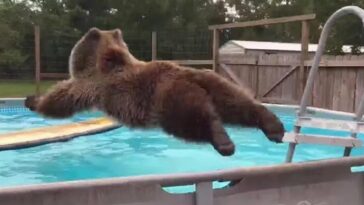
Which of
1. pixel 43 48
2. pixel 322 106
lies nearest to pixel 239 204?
pixel 322 106

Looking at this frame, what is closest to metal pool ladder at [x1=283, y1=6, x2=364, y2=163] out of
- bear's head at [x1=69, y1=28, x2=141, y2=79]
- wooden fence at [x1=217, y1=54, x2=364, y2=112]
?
bear's head at [x1=69, y1=28, x2=141, y2=79]

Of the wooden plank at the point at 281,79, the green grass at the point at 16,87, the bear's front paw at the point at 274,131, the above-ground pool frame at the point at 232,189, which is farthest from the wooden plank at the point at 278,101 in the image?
the bear's front paw at the point at 274,131

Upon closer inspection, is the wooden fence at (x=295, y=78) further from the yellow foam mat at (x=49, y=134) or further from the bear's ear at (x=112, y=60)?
the bear's ear at (x=112, y=60)

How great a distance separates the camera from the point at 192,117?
2195 millimetres

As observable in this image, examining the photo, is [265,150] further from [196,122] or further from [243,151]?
[196,122]

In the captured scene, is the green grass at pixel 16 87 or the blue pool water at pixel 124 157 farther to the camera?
the green grass at pixel 16 87

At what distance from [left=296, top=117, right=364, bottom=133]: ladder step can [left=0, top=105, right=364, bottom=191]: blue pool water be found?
7.68 feet

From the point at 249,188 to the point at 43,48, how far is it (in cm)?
1453

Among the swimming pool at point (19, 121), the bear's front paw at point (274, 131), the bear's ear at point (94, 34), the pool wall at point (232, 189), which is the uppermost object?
the bear's ear at point (94, 34)

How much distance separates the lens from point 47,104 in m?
2.68

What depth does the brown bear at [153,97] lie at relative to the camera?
221cm

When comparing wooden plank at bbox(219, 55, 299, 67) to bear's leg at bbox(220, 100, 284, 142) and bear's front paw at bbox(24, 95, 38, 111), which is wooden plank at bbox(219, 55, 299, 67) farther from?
bear's leg at bbox(220, 100, 284, 142)

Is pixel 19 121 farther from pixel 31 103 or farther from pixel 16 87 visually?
pixel 31 103

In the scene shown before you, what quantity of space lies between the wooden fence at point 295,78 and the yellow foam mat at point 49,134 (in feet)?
8.46
